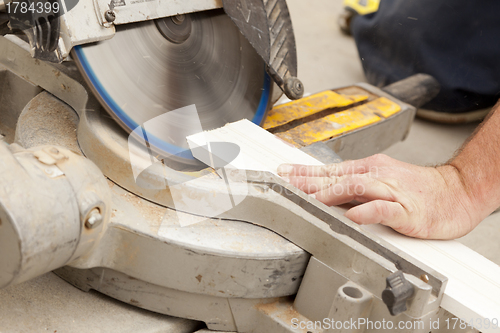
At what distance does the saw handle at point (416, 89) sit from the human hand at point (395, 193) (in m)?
1.08

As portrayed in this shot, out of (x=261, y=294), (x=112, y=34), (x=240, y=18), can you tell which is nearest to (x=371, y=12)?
(x=240, y=18)

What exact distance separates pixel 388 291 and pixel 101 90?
0.88 m

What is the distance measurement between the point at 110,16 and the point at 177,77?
0.29 m

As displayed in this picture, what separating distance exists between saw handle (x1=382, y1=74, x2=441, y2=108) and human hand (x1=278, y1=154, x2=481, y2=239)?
1082mm

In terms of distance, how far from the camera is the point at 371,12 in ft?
10.4

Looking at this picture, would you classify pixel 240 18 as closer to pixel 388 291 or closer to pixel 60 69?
pixel 60 69

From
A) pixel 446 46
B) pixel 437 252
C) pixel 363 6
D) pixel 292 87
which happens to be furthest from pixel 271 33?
pixel 363 6

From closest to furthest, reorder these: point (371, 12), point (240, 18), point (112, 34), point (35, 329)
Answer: point (35, 329)
point (112, 34)
point (240, 18)
point (371, 12)

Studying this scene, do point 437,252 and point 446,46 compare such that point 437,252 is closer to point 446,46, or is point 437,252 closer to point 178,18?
point 178,18

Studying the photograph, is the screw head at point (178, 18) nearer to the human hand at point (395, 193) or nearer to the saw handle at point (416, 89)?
the human hand at point (395, 193)

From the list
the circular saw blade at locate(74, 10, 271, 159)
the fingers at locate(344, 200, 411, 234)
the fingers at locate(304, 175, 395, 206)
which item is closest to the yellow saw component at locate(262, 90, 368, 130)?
the circular saw blade at locate(74, 10, 271, 159)

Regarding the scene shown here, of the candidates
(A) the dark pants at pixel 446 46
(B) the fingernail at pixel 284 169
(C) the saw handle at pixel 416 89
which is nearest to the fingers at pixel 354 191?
(B) the fingernail at pixel 284 169

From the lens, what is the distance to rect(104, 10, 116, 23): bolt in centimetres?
132

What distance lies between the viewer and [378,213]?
1.26m
